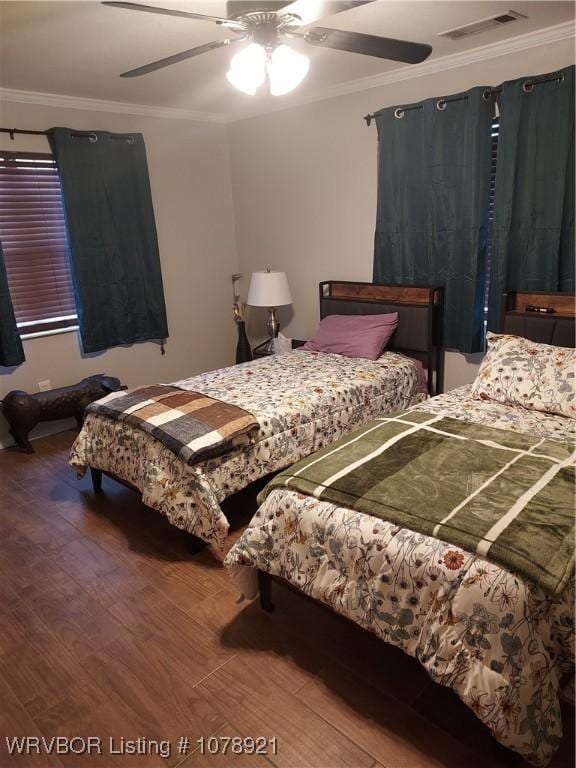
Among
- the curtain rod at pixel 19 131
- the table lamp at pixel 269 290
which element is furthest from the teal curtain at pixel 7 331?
the table lamp at pixel 269 290

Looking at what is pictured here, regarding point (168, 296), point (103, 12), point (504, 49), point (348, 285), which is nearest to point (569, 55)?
point (504, 49)

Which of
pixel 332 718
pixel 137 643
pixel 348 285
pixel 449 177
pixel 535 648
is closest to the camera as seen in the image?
pixel 535 648

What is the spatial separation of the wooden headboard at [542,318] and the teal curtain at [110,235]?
287 centimetres

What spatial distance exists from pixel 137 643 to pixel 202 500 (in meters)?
0.64

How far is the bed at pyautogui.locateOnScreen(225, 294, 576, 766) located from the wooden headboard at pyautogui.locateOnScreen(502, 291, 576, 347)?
1012 millimetres

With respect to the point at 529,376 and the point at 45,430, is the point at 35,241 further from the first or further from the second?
the point at 529,376

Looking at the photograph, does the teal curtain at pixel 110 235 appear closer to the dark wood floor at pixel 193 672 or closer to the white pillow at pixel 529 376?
the dark wood floor at pixel 193 672

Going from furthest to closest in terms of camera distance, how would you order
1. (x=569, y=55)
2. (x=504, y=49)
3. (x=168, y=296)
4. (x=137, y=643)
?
(x=168, y=296), (x=504, y=49), (x=569, y=55), (x=137, y=643)

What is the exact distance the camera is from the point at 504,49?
3.06 m

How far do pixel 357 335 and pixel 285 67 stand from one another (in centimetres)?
206

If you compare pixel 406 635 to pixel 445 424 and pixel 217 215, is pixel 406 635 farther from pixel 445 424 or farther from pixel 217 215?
pixel 217 215

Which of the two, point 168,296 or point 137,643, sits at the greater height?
point 168,296

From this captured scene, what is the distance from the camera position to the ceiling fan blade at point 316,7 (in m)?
1.66

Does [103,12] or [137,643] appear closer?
[137,643]
